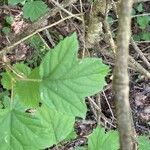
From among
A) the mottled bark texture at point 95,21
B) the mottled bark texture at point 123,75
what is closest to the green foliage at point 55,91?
the mottled bark texture at point 123,75

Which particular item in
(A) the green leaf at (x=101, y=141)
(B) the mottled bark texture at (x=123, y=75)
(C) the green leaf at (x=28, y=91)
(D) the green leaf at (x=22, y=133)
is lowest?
(A) the green leaf at (x=101, y=141)

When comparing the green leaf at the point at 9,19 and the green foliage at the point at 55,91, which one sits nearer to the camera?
the green foliage at the point at 55,91

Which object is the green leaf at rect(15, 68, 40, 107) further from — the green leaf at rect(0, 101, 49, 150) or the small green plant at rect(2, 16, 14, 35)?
the small green plant at rect(2, 16, 14, 35)

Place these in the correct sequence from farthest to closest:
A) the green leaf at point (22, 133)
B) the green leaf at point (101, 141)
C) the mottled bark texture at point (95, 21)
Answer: the mottled bark texture at point (95, 21) → the green leaf at point (101, 141) → the green leaf at point (22, 133)

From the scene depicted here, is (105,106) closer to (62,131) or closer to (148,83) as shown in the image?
(148,83)

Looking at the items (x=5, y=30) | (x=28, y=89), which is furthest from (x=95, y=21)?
(x=5, y=30)

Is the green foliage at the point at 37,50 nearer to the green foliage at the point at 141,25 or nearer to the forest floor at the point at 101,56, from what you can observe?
the forest floor at the point at 101,56

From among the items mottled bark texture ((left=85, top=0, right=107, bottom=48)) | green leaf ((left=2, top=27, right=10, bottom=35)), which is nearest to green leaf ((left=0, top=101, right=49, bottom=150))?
mottled bark texture ((left=85, top=0, right=107, bottom=48))
